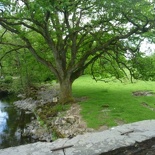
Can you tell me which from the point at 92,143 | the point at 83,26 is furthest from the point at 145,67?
the point at 92,143

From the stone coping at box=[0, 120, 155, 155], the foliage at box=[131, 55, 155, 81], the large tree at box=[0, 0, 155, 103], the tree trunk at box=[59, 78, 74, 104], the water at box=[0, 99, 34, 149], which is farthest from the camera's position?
the foliage at box=[131, 55, 155, 81]

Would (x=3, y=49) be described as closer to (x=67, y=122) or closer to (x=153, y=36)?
(x=67, y=122)

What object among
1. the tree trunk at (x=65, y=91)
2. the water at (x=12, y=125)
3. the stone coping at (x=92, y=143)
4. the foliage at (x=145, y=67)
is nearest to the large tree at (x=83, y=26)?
the tree trunk at (x=65, y=91)

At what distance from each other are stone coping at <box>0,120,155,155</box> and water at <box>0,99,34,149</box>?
10.4 m

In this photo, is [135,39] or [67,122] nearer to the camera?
[67,122]

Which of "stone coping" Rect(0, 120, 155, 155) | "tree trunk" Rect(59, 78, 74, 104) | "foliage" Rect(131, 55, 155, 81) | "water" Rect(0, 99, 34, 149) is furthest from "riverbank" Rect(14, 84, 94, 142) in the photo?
"stone coping" Rect(0, 120, 155, 155)

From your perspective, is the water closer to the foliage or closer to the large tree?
the large tree

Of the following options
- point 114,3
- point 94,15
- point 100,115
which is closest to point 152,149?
point 114,3

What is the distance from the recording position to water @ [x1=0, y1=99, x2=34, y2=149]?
13.8 meters

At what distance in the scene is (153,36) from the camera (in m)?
15.5

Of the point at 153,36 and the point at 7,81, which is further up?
the point at 153,36

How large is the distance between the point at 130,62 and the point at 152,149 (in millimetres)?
16158

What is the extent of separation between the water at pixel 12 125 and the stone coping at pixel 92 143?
10.4m

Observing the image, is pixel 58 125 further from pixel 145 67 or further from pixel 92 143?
pixel 92 143
